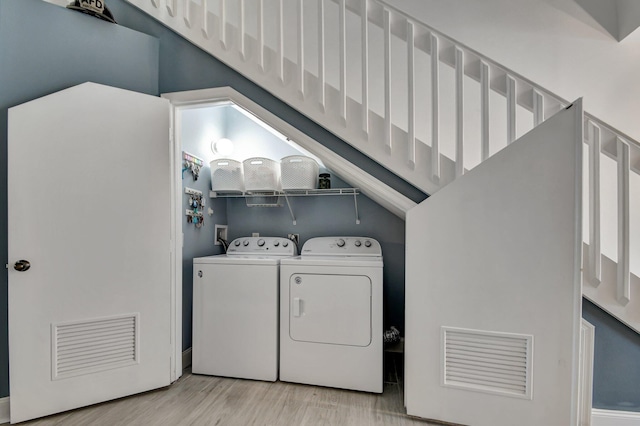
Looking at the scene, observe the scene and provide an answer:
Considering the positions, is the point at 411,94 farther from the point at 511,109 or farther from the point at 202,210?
the point at 202,210

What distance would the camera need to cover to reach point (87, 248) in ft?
6.09

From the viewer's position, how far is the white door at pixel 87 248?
171 cm

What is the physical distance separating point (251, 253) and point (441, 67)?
93.2 inches

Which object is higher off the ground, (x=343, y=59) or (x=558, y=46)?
(x=558, y=46)

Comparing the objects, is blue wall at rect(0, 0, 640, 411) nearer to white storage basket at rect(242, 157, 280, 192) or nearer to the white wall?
white storage basket at rect(242, 157, 280, 192)

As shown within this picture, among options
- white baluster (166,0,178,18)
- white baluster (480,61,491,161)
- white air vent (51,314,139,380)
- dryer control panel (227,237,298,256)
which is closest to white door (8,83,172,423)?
white air vent (51,314,139,380)

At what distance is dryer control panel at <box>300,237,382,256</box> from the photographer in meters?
2.62

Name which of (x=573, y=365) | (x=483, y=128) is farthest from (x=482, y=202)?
(x=573, y=365)

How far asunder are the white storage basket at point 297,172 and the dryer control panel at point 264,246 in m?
0.55

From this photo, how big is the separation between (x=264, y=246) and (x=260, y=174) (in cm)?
67

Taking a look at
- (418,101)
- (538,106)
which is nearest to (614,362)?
(538,106)

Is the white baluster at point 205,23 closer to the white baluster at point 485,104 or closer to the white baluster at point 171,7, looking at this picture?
the white baluster at point 171,7

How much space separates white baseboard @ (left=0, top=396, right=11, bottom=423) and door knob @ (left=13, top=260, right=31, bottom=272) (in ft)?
2.38

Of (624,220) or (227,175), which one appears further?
(227,175)
